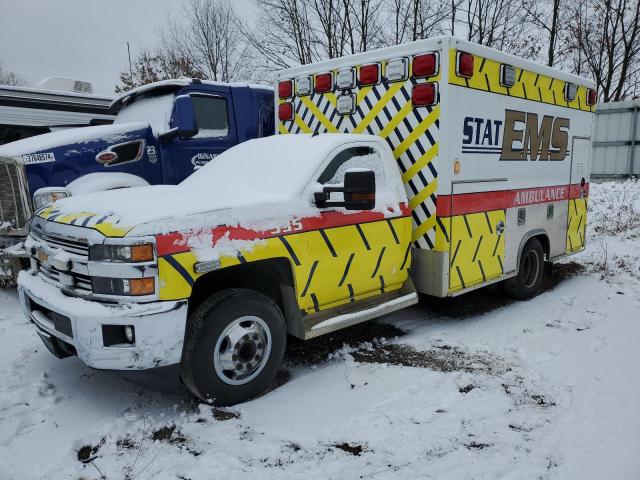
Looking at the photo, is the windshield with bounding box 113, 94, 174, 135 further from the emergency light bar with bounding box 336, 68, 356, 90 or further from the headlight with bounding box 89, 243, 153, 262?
the headlight with bounding box 89, 243, 153, 262

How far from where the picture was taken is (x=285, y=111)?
619 cm

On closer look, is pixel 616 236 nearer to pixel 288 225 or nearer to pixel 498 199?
pixel 498 199

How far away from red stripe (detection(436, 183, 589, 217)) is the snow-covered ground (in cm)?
126

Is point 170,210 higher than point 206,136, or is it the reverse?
point 206,136

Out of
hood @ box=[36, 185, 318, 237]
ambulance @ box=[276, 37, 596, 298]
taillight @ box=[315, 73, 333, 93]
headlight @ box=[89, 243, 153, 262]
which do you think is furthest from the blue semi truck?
headlight @ box=[89, 243, 153, 262]

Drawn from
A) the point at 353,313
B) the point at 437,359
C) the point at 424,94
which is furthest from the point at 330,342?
the point at 424,94

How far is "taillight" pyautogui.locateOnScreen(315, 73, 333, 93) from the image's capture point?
5.59m

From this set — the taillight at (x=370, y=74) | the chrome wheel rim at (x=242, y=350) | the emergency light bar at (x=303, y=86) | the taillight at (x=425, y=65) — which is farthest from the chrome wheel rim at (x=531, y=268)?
the chrome wheel rim at (x=242, y=350)

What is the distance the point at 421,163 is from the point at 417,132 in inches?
11.9

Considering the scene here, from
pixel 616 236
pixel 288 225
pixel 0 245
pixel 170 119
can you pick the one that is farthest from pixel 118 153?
pixel 616 236

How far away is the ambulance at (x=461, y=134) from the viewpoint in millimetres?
4875

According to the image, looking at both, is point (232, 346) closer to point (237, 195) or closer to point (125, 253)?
point (125, 253)

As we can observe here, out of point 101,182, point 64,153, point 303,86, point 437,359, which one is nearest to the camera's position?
point 437,359

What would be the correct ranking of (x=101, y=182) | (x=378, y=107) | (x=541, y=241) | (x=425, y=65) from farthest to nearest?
(x=541, y=241) → (x=101, y=182) → (x=378, y=107) → (x=425, y=65)
